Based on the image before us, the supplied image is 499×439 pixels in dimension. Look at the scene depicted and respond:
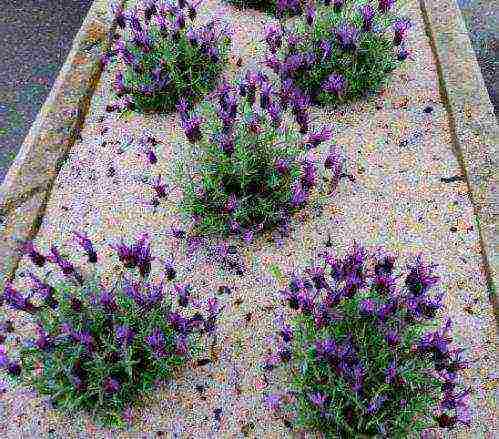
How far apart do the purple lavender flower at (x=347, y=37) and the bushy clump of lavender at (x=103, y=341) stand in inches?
71.5

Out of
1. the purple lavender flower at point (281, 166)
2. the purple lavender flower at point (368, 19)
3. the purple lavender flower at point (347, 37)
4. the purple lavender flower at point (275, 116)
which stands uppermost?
the purple lavender flower at point (368, 19)

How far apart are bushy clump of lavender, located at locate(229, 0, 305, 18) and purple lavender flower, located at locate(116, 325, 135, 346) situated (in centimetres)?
277

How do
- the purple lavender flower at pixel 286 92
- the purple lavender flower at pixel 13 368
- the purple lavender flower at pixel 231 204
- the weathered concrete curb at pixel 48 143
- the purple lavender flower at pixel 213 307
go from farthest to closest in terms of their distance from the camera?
the purple lavender flower at pixel 286 92 → the weathered concrete curb at pixel 48 143 → the purple lavender flower at pixel 231 204 → the purple lavender flower at pixel 213 307 → the purple lavender flower at pixel 13 368

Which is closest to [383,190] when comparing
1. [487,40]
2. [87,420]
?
[87,420]

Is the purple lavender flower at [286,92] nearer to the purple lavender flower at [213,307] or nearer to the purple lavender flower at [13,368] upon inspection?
the purple lavender flower at [213,307]

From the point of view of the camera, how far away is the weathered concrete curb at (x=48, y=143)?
3.23 metres

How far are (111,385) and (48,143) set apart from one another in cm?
179

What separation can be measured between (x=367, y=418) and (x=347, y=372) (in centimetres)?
19

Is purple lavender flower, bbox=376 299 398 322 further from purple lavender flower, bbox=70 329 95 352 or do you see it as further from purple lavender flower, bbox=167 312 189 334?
purple lavender flower, bbox=70 329 95 352

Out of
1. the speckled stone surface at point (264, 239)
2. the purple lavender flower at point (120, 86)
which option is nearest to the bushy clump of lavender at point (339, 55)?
the speckled stone surface at point (264, 239)

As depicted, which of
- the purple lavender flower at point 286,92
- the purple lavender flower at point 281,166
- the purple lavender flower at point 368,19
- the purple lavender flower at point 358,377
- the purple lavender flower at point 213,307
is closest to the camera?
the purple lavender flower at point 358,377

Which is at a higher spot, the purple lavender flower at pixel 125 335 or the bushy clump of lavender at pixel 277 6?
the bushy clump of lavender at pixel 277 6

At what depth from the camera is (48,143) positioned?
3.67 meters

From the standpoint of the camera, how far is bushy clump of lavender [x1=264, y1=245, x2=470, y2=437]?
232 centimetres
